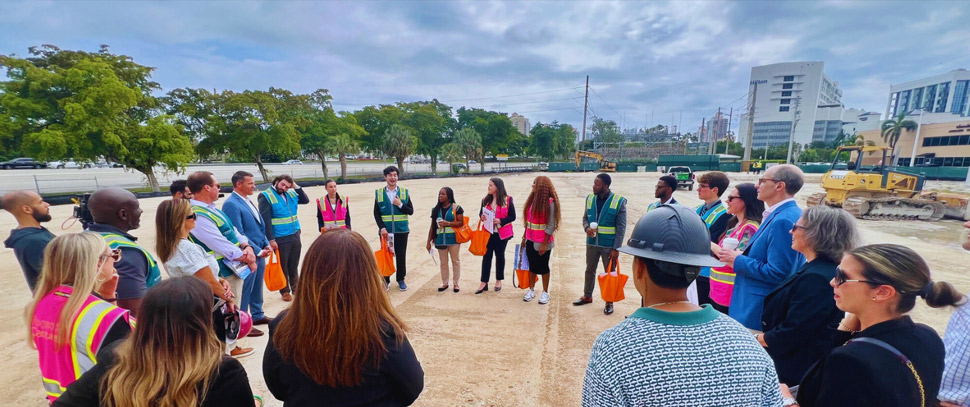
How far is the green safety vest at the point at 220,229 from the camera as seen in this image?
3.68 m

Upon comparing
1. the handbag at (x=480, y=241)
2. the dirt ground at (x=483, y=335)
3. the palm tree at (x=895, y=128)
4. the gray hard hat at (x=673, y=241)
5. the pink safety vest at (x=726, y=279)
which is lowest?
the dirt ground at (x=483, y=335)

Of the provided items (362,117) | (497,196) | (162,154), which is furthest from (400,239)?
(362,117)

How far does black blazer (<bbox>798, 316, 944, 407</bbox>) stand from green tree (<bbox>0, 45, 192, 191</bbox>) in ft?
82.1

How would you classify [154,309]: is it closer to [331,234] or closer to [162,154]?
[331,234]

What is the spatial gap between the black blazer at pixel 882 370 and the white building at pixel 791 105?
123 metres

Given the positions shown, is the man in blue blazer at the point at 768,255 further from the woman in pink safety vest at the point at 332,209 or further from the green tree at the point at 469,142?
the green tree at the point at 469,142

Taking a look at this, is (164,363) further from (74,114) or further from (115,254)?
(74,114)

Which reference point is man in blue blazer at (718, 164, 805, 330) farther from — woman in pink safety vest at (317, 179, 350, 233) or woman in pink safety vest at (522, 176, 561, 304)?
woman in pink safety vest at (317, 179, 350, 233)

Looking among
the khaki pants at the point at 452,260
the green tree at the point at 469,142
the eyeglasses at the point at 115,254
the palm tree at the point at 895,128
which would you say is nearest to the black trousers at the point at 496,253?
the khaki pants at the point at 452,260

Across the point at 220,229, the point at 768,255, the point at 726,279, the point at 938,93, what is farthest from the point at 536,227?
the point at 938,93

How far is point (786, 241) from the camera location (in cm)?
253

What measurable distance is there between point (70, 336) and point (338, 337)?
1.37 meters

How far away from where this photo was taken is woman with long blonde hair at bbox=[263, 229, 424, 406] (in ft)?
4.63

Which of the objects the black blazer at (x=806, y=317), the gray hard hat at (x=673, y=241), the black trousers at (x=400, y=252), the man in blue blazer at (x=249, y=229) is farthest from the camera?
the black trousers at (x=400, y=252)
